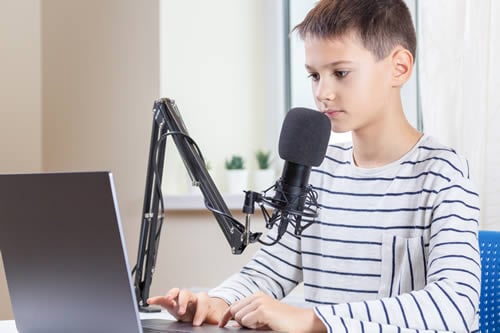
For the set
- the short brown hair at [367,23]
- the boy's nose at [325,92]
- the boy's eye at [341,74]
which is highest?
the short brown hair at [367,23]

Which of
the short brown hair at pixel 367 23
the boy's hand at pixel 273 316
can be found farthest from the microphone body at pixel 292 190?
the short brown hair at pixel 367 23

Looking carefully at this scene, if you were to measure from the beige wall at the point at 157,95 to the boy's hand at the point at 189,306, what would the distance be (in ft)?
5.14

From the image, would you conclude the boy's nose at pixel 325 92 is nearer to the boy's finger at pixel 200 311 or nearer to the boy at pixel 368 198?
the boy at pixel 368 198

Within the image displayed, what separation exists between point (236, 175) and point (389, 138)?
1499 millimetres

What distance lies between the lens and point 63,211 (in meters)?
0.91

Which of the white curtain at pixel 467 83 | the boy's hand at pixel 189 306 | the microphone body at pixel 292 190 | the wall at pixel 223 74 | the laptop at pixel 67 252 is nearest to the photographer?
the laptop at pixel 67 252

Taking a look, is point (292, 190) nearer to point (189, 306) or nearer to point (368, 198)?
point (189, 306)

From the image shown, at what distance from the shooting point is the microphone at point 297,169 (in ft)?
3.25

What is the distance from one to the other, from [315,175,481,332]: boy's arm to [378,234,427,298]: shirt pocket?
0.06 m

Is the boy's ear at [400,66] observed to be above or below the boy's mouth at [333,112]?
above

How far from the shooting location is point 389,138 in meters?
1.35

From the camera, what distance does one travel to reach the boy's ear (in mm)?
1349

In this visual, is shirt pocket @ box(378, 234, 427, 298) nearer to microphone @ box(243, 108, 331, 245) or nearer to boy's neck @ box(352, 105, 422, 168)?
boy's neck @ box(352, 105, 422, 168)

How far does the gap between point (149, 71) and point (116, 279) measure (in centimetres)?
208
